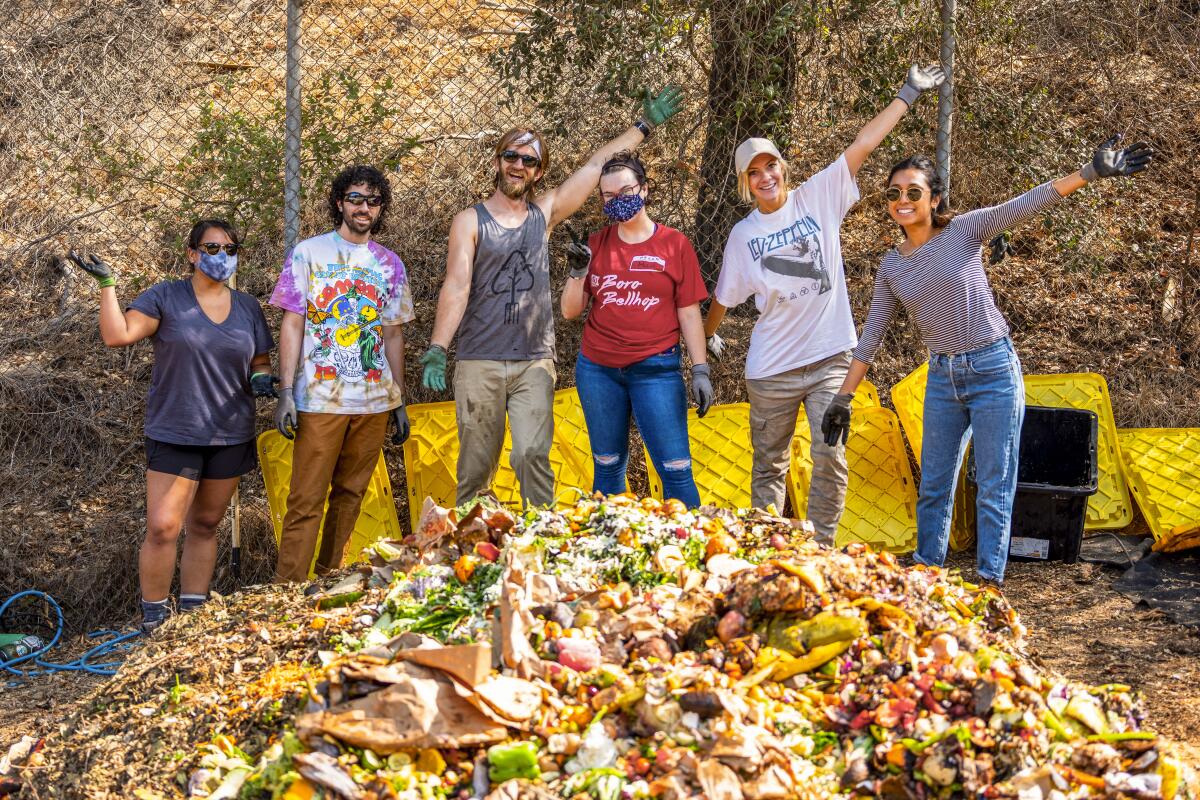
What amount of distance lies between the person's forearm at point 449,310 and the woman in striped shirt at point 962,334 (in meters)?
1.63

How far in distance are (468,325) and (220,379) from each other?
110 cm

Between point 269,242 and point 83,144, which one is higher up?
point 83,144

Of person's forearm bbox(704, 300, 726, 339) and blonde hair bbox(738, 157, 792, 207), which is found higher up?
blonde hair bbox(738, 157, 792, 207)

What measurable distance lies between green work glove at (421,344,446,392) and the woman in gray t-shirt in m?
0.72

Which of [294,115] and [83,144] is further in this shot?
[83,144]

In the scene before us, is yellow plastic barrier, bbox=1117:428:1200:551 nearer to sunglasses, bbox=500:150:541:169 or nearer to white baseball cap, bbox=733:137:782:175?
white baseball cap, bbox=733:137:782:175

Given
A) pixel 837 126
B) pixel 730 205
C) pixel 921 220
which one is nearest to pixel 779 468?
pixel 921 220

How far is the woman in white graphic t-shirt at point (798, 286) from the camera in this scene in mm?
4719

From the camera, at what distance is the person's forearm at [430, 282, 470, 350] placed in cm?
481

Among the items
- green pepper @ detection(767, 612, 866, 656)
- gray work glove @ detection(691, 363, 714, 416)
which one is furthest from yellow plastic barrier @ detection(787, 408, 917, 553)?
green pepper @ detection(767, 612, 866, 656)

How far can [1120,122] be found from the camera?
735cm

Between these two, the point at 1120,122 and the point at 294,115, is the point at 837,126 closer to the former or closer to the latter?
the point at 1120,122

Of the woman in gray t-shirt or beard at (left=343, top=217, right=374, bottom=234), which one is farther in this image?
beard at (left=343, top=217, right=374, bottom=234)

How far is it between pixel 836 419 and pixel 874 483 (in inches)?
55.6
